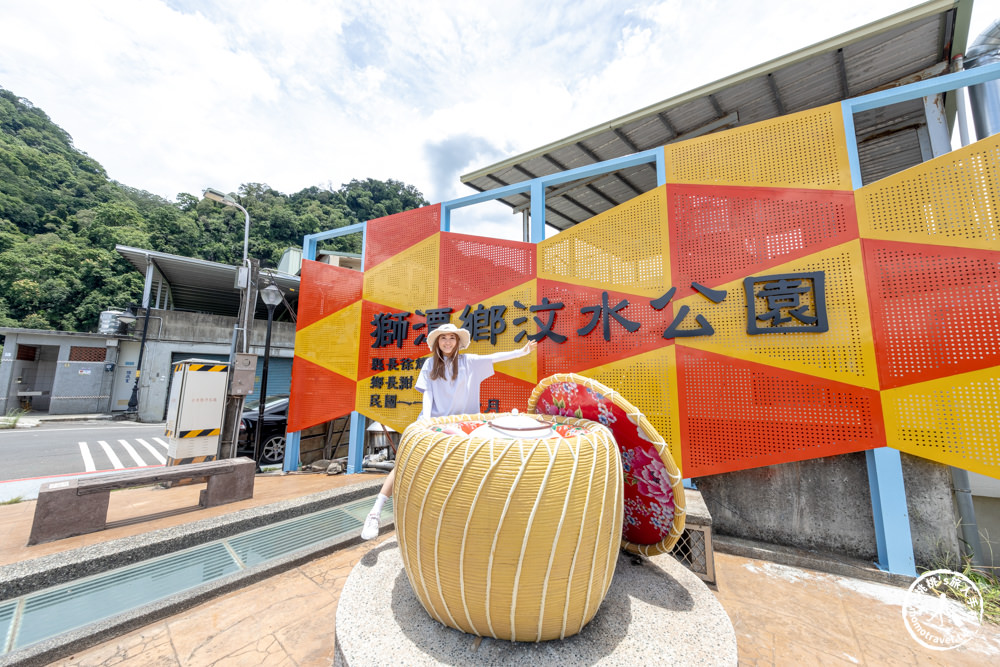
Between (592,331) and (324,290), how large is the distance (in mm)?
4659

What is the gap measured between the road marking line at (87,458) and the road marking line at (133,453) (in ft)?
1.93

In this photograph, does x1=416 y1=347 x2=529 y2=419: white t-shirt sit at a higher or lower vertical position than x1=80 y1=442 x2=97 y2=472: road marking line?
higher

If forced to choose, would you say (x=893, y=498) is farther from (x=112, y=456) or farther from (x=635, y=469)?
(x=112, y=456)

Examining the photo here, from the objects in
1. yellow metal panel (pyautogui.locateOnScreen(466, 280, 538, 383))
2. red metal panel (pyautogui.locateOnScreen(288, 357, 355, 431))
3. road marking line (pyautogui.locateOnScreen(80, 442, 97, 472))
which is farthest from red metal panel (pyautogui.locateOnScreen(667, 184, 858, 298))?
road marking line (pyautogui.locateOnScreen(80, 442, 97, 472))

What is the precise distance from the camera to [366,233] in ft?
19.6

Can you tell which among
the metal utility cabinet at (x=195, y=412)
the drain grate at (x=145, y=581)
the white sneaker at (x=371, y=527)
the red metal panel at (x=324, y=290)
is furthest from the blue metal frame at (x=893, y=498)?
the metal utility cabinet at (x=195, y=412)

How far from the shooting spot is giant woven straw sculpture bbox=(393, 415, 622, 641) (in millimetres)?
1418

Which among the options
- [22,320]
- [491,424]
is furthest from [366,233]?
[22,320]

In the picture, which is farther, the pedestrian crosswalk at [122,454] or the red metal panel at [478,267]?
the pedestrian crosswalk at [122,454]

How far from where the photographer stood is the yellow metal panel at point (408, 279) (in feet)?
16.8

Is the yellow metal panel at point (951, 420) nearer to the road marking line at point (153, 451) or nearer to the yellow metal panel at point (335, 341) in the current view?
the yellow metal panel at point (335, 341)

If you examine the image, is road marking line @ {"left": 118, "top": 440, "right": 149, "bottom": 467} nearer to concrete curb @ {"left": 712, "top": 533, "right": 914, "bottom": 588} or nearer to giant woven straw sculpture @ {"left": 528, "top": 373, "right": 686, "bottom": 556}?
giant woven straw sculpture @ {"left": 528, "top": 373, "right": 686, "bottom": 556}

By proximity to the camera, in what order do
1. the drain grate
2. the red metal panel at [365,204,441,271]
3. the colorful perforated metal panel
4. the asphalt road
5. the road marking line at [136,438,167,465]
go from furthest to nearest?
1. the road marking line at [136,438,167,465]
2. the asphalt road
3. the red metal panel at [365,204,441,271]
4. the colorful perforated metal panel
5. the drain grate

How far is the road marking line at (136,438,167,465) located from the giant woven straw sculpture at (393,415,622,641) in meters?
8.49
